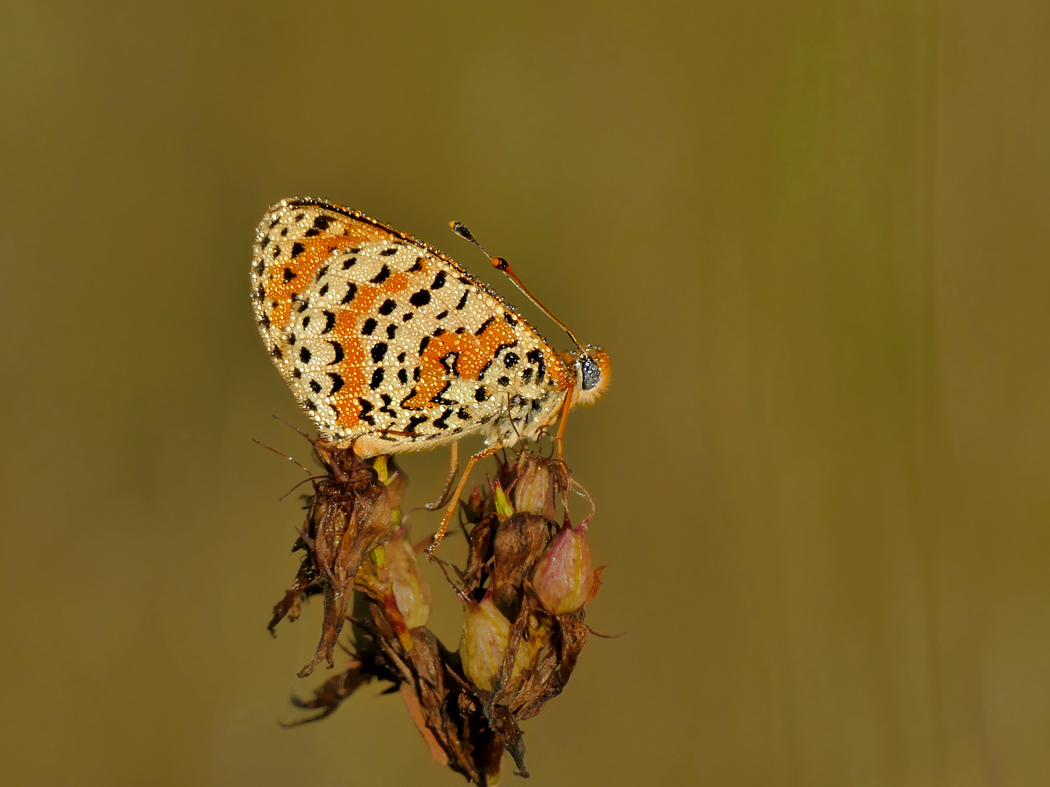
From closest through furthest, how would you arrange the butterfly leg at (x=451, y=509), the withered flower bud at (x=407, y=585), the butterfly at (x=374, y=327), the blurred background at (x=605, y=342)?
the withered flower bud at (x=407, y=585) < the butterfly leg at (x=451, y=509) < the butterfly at (x=374, y=327) < the blurred background at (x=605, y=342)

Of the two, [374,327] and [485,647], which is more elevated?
[374,327]

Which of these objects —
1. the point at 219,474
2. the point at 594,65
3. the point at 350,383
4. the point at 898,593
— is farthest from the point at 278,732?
the point at 594,65

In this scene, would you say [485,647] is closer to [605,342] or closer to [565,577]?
[565,577]

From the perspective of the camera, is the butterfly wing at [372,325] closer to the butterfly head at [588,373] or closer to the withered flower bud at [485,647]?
the butterfly head at [588,373]

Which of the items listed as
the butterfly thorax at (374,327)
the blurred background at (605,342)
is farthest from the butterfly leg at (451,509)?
the blurred background at (605,342)

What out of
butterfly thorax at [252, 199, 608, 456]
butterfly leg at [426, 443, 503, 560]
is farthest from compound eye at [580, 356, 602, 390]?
butterfly leg at [426, 443, 503, 560]

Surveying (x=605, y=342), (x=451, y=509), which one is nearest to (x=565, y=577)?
(x=451, y=509)

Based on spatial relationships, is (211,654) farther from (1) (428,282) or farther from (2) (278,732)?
(1) (428,282)

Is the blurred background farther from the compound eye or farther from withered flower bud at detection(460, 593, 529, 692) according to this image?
withered flower bud at detection(460, 593, 529, 692)
